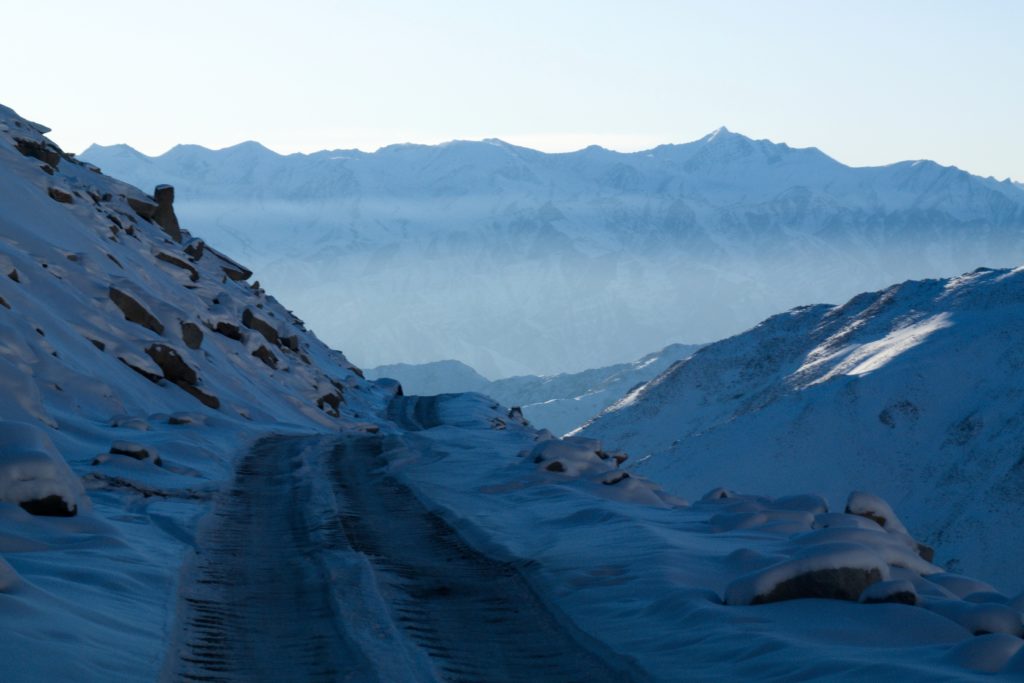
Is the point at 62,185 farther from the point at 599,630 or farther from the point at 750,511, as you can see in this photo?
the point at 599,630

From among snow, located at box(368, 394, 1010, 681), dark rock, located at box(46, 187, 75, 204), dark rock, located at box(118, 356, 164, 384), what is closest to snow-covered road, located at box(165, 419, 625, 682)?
snow, located at box(368, 394, 1010, 681)

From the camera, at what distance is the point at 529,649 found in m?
9.35

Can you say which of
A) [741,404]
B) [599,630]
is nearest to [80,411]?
[599,630]

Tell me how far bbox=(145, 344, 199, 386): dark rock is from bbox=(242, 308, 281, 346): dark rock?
16.9m

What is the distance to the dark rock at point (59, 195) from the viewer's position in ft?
137

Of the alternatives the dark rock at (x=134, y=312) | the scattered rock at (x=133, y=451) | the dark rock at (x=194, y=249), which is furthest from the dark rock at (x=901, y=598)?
the dark rock at (x=194, y=249)

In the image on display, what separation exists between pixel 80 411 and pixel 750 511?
1295 centimetres

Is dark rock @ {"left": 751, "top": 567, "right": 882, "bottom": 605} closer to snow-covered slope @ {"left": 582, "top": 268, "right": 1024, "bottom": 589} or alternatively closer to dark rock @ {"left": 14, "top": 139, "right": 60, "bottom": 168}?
dark rock @ {"left": 14, "top": 139, "right": 60, "bottom": 168}

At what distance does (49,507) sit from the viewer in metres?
12.0

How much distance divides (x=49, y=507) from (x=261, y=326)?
128ft

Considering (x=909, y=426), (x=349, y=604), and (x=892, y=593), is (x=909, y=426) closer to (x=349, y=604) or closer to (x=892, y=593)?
(x=892, y=593)

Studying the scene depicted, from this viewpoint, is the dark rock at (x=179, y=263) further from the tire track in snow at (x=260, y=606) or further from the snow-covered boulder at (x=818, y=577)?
the snow-covered boulder at (x=818, y=577)

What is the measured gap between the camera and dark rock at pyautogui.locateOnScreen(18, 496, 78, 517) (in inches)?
465

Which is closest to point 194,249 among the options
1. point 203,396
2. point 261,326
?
point 261,326
